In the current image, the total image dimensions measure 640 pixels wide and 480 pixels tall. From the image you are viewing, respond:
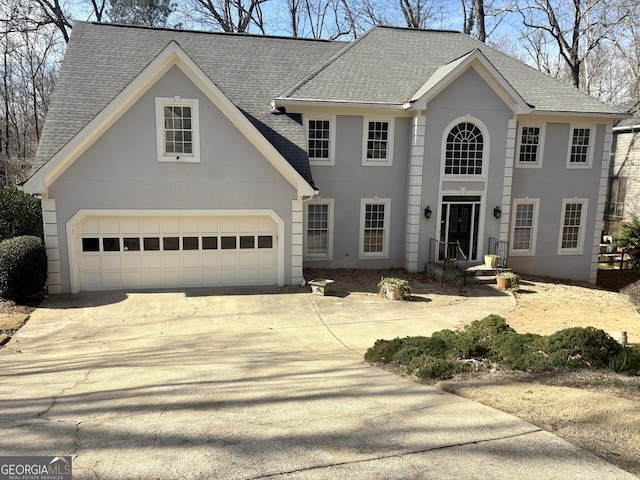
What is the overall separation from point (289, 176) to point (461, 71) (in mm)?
7423

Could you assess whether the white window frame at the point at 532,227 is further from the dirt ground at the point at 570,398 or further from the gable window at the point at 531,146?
the dirt ground at the point at 570,398

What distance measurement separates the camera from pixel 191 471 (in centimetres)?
386

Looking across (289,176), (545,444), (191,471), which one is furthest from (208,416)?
(289,176)

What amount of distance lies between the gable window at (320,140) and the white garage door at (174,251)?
3.45 m

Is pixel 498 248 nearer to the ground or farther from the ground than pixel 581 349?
farther from the ground

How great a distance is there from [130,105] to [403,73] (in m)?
10.3

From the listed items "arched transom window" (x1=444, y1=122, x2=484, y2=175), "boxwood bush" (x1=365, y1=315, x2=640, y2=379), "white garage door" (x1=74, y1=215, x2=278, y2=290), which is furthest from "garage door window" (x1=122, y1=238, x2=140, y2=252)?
"arched transom window" (x1=444, y1=122, x2=484, y2=175)

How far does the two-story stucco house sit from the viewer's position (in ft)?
42.9

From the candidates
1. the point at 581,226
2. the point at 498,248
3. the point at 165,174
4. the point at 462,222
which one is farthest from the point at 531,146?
the point at 165,174

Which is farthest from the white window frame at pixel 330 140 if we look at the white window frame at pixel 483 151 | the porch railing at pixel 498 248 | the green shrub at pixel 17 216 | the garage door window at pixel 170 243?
the green shrub at pixel 17 216

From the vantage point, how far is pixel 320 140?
16.5 metres

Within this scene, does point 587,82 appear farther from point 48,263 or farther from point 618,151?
point 48,263

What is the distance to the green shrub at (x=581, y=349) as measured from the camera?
274 inches

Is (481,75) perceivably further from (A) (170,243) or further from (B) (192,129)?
(A) (170,243)
